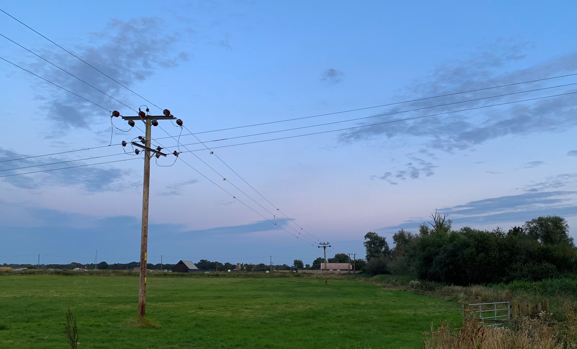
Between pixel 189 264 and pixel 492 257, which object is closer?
pixel 492 257

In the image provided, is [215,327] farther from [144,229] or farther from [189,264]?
[189,264]

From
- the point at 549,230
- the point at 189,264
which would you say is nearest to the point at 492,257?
the point at 549,230

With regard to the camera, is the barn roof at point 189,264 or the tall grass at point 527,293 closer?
the tall grass at point 527,293

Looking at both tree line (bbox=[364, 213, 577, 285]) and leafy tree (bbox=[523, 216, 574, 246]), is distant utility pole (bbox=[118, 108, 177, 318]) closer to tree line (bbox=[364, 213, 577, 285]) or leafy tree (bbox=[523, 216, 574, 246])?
tree line (bbox=[364, 213, 577, 285])

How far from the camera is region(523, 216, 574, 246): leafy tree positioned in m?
76.1

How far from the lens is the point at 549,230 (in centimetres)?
7775

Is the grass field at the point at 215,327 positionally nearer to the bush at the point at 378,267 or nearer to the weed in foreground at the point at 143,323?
the weed in foreground at the point at 143,323

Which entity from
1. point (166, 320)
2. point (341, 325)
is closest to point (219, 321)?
point (166, 320)

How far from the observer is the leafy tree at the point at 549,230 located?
76125 millimetres

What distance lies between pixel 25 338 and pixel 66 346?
2887mm

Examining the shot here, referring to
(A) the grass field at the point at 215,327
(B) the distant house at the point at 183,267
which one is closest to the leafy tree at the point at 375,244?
(B) the distant house at the point at 183,267

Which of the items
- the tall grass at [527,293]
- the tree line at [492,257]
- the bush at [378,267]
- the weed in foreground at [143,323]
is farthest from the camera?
the bush at [378,267]

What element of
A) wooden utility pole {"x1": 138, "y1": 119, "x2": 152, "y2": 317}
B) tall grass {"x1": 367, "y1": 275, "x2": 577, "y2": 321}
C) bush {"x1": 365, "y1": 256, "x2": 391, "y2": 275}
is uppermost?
wooden utility pole {"x1": 138, "y1": 119, "x2": 152, "y2": 317}

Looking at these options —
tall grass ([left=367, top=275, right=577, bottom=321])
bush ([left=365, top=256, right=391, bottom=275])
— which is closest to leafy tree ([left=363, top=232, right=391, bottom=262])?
bush ([left=365, top=256, right=391, bottom=275])
